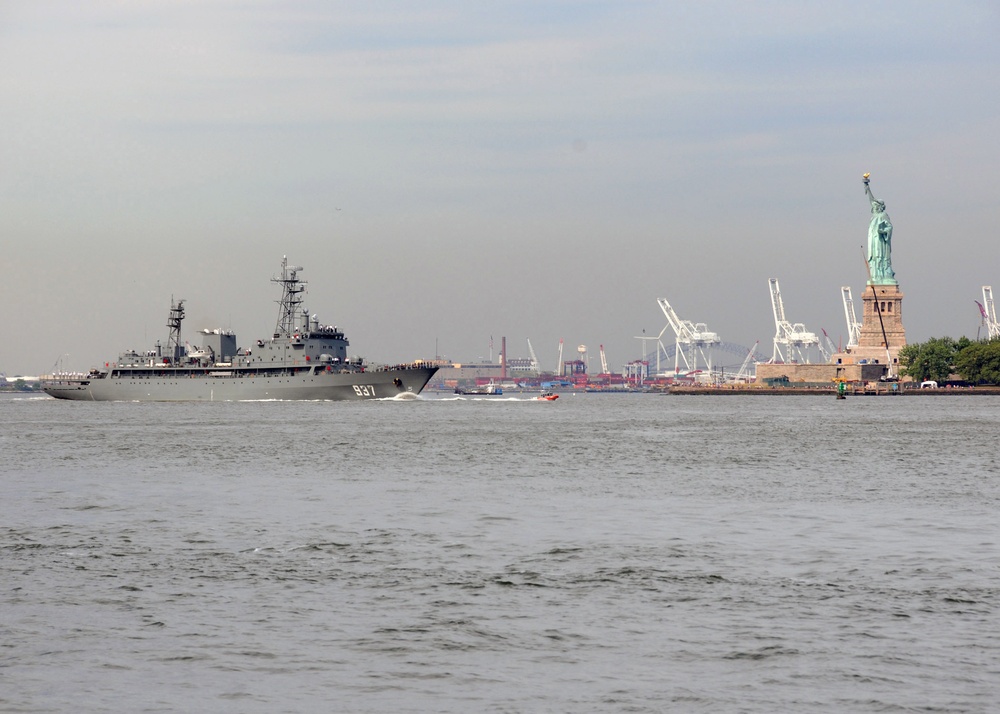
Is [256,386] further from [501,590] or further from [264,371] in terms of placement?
[501,590]

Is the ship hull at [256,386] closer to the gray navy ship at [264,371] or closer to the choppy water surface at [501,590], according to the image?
the gray navy ship at [264,371]

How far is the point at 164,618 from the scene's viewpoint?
20.2 meters

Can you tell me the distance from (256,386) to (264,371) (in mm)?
2227

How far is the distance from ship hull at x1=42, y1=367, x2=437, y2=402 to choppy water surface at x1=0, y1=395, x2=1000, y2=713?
322 feet

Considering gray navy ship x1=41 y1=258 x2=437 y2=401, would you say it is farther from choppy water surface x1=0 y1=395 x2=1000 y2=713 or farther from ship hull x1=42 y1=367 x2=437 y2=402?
choppy water surface x1=0 y1=395 x2=1000 y2=713

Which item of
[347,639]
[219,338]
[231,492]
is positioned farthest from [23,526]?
[219,338]

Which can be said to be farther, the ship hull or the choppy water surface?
the ship hull

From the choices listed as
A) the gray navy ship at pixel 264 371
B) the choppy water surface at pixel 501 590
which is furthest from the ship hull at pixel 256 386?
the choppy water surface at pixel 501 590

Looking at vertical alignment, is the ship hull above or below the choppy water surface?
above

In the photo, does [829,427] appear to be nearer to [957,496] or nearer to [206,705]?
[957,496]

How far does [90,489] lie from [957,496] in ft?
100

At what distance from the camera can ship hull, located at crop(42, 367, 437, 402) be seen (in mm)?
150125

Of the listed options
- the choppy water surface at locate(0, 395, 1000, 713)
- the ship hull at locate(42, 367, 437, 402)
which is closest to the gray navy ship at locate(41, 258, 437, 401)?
the ship hull at locate(42, 367, 437, 402)

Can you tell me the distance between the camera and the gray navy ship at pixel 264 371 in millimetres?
150625
